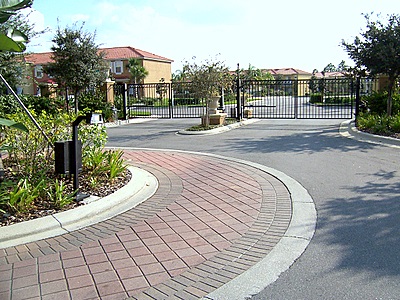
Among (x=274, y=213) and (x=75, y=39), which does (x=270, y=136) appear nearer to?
(x=274, y=213)

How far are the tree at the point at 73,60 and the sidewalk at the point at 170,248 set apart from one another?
12.8 meters

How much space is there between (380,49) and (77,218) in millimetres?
11799

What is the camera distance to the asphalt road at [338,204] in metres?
3.51

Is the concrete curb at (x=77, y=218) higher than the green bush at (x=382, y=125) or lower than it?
lower

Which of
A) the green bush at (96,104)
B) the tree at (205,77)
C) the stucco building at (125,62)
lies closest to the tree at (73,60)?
the green bush at (96,104)

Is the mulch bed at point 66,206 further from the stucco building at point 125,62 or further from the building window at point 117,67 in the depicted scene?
the building window at point 117,67

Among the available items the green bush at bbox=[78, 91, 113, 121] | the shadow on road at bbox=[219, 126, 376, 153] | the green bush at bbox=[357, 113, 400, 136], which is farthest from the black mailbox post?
the green bush at bbox=[78, 91, 113, 121]

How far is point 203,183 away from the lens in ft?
23.1

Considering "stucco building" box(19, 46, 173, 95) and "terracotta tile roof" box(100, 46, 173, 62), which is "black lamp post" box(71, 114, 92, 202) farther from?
"terracotta tile roof" box(100, 46, 173, 62)

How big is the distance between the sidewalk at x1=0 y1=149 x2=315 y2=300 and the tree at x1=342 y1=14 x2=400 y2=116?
8649 mm

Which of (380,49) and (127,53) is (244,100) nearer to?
(380,49)

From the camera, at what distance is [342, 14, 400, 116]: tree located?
13.1 meters

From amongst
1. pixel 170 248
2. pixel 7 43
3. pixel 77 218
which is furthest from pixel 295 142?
pixel 7 43

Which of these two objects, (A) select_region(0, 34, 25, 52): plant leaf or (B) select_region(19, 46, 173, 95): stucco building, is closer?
(A) select_region(0, 34, 25, 52): plant leaf
